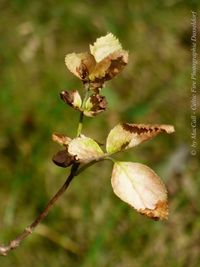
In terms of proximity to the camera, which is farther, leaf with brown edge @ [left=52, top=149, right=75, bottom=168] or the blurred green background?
the blurred green background

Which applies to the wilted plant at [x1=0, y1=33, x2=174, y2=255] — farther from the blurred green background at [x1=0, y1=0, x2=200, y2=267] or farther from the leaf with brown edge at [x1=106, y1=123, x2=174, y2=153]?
the blurred green background at [x1=0, y1=0, x2=200, y2=267]

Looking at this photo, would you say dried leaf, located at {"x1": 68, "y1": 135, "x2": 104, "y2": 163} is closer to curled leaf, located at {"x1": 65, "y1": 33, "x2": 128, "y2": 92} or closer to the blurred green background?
curled leaf, located at {"x1": 65, "y1": 33, "x2": 128, "y2": 92}

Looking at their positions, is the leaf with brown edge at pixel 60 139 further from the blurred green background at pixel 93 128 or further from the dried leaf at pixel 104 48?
the blurred green background at pixel 93 128

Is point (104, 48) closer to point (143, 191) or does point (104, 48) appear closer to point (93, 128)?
point (143, 191)

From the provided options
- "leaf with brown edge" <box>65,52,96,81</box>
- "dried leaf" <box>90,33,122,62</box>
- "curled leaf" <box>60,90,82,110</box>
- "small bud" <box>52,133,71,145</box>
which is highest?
"dried leaf" <box>90,33,122,62</box>

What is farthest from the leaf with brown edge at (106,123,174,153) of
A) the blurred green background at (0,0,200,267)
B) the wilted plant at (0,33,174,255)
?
the blurred green background at (0,0,200,267)

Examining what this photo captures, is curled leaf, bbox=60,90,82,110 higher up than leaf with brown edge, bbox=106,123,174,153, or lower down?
higher up
